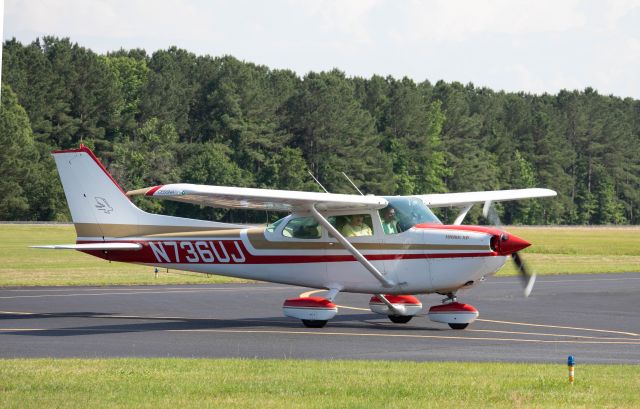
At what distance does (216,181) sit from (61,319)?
75.8 m

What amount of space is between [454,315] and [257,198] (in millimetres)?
4326

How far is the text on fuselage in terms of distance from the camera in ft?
71.4

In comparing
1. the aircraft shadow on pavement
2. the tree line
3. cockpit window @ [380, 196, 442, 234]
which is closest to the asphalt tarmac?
the aircraft shadow on pavement

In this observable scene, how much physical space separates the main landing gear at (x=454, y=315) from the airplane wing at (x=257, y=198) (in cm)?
228

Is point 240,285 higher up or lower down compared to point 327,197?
lower down

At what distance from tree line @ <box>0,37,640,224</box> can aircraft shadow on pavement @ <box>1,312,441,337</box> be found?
219ft

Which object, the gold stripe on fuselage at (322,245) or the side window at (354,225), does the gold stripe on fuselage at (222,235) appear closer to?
the gold stripe on fuselage at (322,245)

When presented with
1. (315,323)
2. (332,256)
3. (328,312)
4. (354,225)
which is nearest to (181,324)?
(315,323)

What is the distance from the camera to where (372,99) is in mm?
130375

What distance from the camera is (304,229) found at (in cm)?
2122

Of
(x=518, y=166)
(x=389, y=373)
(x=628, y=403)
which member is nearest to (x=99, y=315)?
(x=389, y=373)

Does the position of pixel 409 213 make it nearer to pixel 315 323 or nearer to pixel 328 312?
pixel 328 312

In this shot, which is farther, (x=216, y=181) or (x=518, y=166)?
(x=518, y=166)

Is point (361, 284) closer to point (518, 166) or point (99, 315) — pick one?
point (99, 315)
